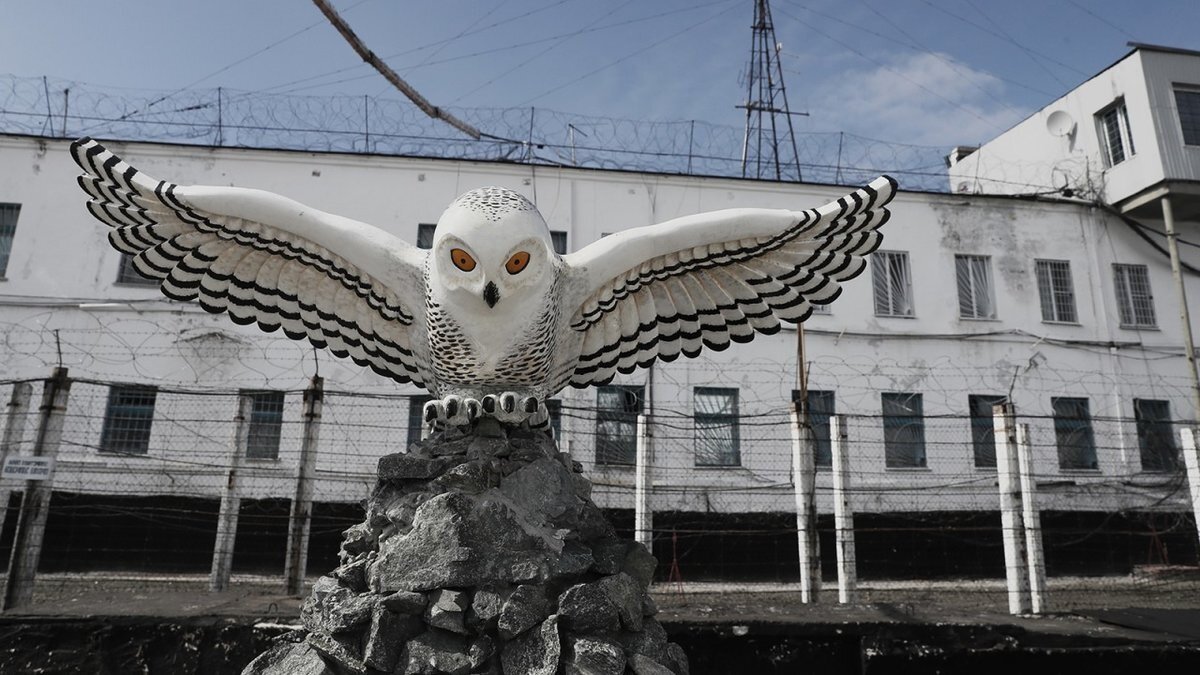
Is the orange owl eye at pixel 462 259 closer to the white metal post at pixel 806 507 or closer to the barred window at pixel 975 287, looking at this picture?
the white metal post at pixel 806 507

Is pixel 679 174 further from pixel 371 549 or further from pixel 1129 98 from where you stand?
pixel 371 549

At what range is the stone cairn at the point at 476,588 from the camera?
8.55 ft

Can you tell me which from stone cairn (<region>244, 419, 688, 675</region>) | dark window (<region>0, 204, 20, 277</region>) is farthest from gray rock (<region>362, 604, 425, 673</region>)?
dark window (<region>0, 204, 20, 277</region>)

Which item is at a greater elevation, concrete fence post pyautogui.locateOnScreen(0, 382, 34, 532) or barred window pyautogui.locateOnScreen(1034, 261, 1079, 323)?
barred window pyautogui.locateOnScreen(1034, 261, 1079, 323)

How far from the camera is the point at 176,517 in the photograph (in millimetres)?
9414

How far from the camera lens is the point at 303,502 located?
5.43 metres

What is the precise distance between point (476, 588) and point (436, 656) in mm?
270

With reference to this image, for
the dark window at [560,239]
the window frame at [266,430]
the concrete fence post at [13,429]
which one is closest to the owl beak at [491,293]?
the concrete fence post at [13,429]

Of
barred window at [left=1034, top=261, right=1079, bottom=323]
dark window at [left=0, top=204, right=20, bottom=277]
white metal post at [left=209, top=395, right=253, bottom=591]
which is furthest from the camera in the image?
barred window at [left=1034, top=261, right=1079, bottom=323]

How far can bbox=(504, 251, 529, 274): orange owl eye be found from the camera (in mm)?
2807

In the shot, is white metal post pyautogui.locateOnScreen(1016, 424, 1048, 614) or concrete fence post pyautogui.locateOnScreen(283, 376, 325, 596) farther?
white metal post pyautogui.locateOnScreen(1016, 424, 1048, 614)

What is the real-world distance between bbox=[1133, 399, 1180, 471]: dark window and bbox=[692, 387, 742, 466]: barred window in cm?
654

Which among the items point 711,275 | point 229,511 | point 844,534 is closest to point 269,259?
point 711,275

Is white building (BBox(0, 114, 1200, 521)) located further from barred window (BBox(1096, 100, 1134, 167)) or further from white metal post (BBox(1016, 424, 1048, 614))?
white metal post (BBox(1016, 424, 1048, 614))
